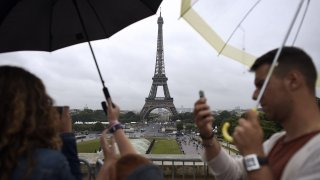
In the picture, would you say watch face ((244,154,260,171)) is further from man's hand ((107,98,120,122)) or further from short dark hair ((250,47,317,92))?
man's hand ((107,98,120,122))

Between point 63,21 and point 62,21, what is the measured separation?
10 mm

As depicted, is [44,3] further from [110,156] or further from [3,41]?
[110,156]

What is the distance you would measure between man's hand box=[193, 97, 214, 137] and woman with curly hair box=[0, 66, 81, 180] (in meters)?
0.80

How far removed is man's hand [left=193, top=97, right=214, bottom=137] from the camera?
2506 millimetres

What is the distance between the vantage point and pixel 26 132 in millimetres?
2088

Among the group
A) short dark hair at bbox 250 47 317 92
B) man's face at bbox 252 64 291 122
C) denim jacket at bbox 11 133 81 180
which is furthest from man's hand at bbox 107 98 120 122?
short dark hair at bbox 250 47 317 92

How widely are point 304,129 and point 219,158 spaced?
2.21ft

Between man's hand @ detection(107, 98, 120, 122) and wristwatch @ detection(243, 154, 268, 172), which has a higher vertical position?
man's hand @ detection(107, 98, 120, 122)

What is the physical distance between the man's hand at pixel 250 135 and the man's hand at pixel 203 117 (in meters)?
0.48

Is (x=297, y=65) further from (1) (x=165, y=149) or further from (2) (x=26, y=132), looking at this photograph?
(1) (x=165, y=149)

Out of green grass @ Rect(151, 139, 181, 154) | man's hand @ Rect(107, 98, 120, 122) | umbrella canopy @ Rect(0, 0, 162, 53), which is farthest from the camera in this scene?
green grass @ Rect(151, 139, 181, 154)

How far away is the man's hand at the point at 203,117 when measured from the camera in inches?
98.7

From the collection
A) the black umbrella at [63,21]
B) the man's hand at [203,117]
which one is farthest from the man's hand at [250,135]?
the black umbrella at [63,21]

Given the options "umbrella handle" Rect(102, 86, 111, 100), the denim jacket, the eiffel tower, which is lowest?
the denim jacket
